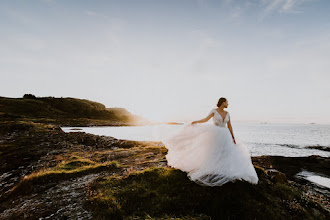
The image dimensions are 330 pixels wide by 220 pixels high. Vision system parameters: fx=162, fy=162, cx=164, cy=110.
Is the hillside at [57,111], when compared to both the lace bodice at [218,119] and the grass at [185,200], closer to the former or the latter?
the grass at [185,200]

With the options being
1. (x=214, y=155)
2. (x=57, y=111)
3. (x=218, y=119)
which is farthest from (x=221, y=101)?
(x=57, y=111)

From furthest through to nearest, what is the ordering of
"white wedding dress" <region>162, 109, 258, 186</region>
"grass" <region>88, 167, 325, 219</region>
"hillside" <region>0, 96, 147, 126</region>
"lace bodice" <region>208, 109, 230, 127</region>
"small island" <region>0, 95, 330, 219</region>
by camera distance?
"hillside" <region>0, 96, 147, 126</region>, "lace bodice" <region>208, 109, 230, 127</region>, "white wedding dress" <region>162, 109, 258, 186</region>, "small island" <region>0, 95, 330, 219</region>, "grass" <region>88, 167, 325, 219</region>

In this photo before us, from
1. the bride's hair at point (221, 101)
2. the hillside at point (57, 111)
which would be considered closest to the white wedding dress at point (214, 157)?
the bride's hair at point (221, 101)

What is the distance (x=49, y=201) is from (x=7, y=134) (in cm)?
2825

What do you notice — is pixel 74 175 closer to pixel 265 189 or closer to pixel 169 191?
pixel 169 191

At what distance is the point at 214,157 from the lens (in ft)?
27.6

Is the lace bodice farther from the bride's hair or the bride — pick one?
the bride's hair

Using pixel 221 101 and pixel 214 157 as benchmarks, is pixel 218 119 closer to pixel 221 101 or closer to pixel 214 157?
pixel 221 101

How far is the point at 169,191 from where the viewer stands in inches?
311

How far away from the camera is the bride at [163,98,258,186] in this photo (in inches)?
315

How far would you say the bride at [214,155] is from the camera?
8000 millimetres

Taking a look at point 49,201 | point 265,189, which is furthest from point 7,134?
point 265,189

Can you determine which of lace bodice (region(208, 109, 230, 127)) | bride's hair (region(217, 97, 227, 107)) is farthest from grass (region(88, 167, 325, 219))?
bride's hair (region(217, 97, 227, 107))

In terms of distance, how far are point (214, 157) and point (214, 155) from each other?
0.11m
